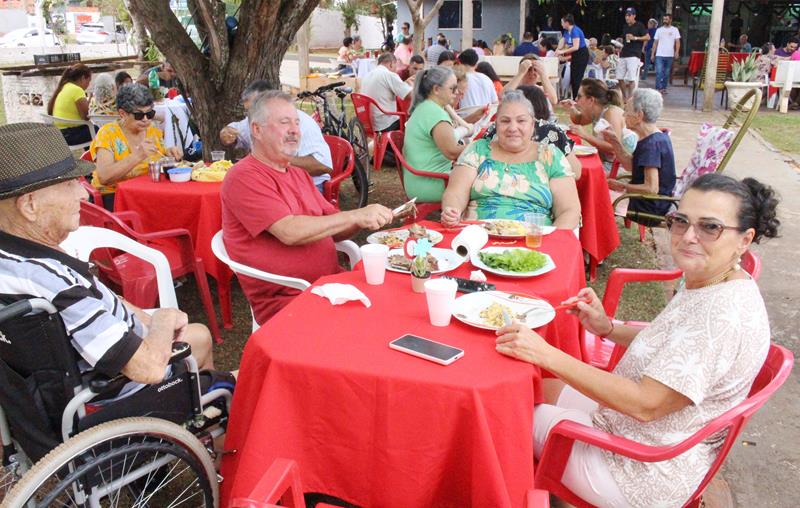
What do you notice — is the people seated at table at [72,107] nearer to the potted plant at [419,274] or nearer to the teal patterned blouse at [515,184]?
the teal patterned blouse at [515,184]

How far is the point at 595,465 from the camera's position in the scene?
180cm

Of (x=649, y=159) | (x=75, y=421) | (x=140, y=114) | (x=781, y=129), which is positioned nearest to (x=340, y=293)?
(x=75, y=421)

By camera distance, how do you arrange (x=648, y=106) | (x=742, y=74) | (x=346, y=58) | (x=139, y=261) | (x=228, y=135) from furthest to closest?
(x=346, y=58) → (x=742, y=74) → (x=228, y=135) → (x=648, y=106) → (x=139, y=261)

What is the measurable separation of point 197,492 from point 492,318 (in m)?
1.35

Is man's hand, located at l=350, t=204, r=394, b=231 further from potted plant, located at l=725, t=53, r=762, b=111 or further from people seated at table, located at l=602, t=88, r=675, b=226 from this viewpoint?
potted plant, located at l=725, t=53, r=762, b=111

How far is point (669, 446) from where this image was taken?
1.67 meters

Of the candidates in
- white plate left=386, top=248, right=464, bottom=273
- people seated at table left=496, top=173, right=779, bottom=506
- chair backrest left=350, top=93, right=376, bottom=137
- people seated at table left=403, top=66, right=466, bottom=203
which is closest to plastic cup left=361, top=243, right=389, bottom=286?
white plate left=386, top=248, right=464, bottom=273

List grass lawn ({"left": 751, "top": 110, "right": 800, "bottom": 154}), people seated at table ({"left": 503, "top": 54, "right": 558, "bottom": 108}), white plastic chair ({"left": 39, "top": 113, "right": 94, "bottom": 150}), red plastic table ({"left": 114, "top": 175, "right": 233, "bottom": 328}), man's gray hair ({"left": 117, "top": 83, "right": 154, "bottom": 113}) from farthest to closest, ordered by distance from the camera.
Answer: grass lawn ({"left": 751, "top": 110, "right": 800, "bottom": 154}) < white plastic chair ({"left": 39, "top": 113, "right": 94, "bottom": 150}) < people seated at table ({"left": 503, "top": 54, "right": 558, "bottom": 108}) < man's gray hair ({"left": 117, "top": 83, "right": 154, "bottom": 113}) < red plastic table ({"left": 114, "top": 175, "right": 233, "bottom": 328})

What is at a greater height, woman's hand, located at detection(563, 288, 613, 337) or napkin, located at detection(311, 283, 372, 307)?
napkin, located at detection(311, 283, 372, 307)

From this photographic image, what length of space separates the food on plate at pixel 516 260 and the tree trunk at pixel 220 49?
366 cm

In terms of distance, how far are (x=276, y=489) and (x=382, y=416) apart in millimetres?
369

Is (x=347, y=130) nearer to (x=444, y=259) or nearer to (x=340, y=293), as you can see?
(x=444, y=259)

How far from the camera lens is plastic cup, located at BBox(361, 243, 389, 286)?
2240 mm

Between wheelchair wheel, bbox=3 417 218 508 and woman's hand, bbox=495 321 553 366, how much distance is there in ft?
3.21
